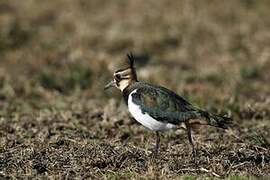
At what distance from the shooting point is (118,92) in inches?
413

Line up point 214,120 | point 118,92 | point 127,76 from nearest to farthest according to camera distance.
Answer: point 214,120, point 127,76, point 118,92

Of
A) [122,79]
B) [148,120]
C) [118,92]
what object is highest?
[122,79]

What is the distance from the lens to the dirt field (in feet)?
21.5

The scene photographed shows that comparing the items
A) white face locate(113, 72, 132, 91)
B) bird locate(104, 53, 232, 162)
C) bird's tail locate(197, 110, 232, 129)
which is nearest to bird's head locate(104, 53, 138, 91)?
white face locate(113, 72, 132, 91)

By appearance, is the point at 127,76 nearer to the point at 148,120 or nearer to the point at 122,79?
the point at 122,79

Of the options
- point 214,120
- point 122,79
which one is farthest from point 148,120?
point 122,79

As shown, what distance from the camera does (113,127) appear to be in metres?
8.43

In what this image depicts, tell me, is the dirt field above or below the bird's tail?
below

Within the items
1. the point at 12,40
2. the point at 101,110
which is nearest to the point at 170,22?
the point at 12,40

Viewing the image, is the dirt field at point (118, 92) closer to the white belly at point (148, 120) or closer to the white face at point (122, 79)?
the white belly at point (148, 120)

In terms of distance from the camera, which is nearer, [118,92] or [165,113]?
[165,113]

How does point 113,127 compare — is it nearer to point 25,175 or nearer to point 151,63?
point 25,175

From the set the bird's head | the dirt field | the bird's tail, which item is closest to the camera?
the bird's tail

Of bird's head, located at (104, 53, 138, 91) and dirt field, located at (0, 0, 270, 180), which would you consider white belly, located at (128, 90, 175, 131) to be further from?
bird's head, located at (104, 53, 138, 91)
